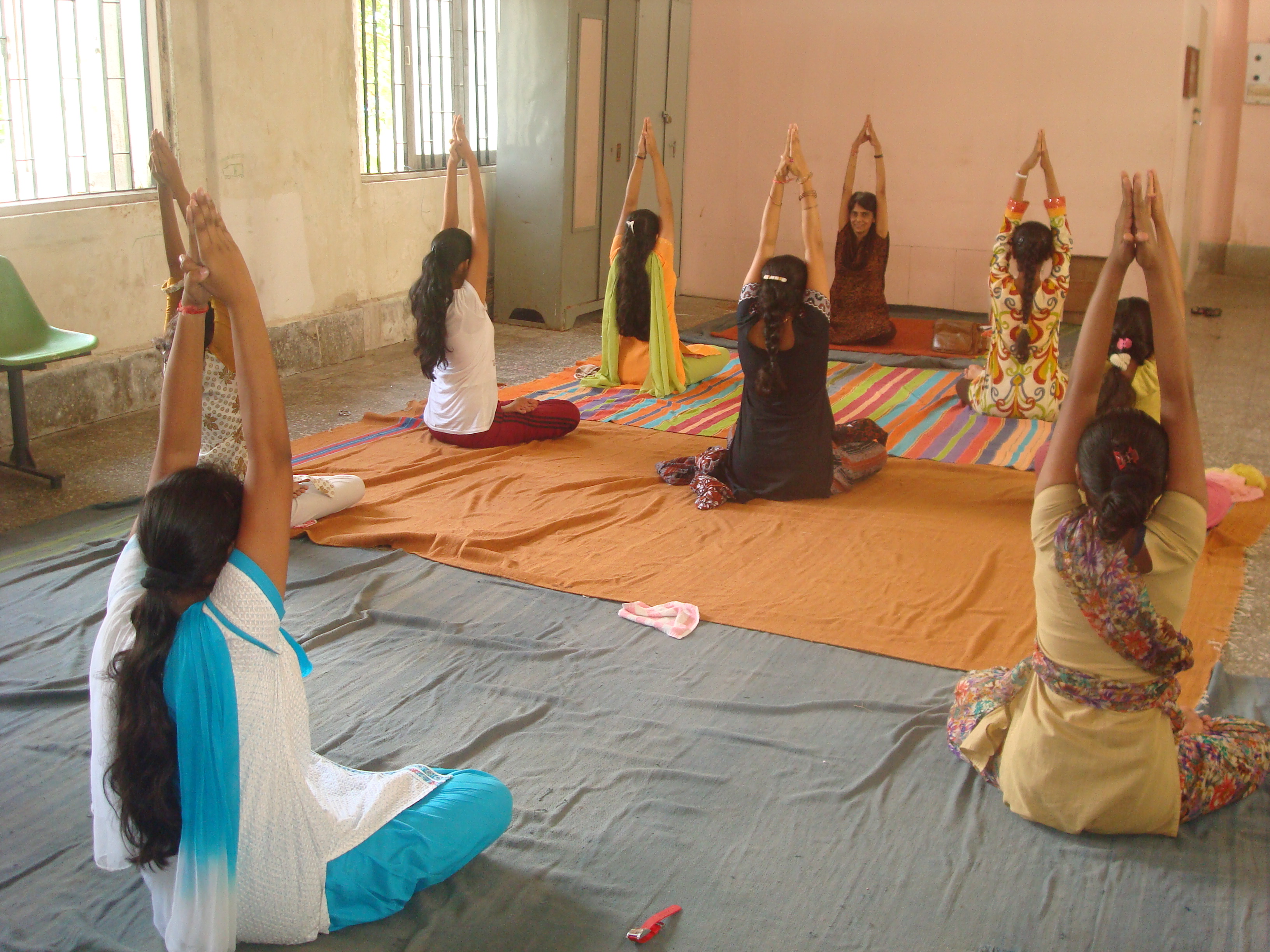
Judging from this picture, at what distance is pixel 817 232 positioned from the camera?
3973 mm

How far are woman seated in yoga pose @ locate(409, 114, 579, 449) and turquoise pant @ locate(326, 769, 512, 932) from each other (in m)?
2.64

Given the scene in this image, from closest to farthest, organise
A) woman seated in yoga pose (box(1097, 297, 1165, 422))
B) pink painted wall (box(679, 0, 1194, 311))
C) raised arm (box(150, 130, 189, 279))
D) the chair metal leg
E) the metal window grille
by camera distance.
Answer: raised arm (box(150, 130, 189, 279)) < woman seated in yoga pose (box(1097, 297, 1165, 422)) < the chair metal leg < the metal window grille < pink painted wall (box(679, 0, 1194, 311))

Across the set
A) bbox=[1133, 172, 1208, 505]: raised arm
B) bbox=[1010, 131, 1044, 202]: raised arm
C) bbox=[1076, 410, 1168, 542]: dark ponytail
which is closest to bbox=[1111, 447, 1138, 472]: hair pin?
bbox=[1076, 410, 1168, 542]: dark ponytail

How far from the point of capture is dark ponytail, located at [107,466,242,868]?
1516mm

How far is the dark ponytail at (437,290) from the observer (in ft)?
14.0

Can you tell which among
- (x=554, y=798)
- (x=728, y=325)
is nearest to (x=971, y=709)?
(x=554, y=798)

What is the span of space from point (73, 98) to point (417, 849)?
13.9 feet

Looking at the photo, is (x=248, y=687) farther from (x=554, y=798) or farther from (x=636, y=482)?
(x=636, y=482)

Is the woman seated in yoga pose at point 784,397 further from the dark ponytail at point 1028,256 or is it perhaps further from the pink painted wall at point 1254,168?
the pink painted wall at point 1254,168

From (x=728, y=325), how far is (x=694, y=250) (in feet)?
5.70

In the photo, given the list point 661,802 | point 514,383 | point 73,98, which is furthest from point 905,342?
point 661,802

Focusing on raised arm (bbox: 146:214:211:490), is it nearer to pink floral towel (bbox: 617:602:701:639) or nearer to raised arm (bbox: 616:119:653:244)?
pink floral towel (bbox: 617:602:701:639)

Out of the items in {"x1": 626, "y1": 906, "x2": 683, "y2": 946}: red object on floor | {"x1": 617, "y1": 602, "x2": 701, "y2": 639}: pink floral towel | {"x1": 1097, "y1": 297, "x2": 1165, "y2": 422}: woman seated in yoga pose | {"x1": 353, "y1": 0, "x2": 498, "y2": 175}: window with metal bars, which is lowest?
{"x1": 626, "y1": 906, "x2": 683, "y2": 946}: red object on floor

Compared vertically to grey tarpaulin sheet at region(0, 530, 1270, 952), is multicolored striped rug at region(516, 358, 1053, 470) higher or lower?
higher
